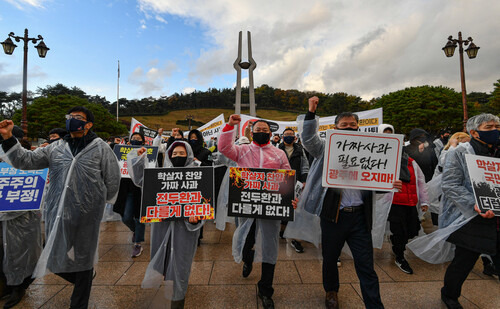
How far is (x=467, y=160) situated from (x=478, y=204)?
1.38ft

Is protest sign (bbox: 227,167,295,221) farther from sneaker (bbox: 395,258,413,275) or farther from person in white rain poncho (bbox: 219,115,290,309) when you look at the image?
sneaker (bbox: 395,258,413,275)

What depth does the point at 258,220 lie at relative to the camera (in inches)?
114

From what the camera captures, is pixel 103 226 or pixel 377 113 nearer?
pixel 103 226

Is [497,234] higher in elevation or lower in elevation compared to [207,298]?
higher

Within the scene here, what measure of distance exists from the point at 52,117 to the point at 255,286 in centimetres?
3772

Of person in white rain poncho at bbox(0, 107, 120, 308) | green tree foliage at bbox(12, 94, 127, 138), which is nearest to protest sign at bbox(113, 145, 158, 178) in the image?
person in white rain poncho at bbox(0, 107, 120, 308)

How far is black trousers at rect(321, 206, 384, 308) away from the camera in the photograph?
2324 millimetres

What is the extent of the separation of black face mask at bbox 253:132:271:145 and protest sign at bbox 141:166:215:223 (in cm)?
65


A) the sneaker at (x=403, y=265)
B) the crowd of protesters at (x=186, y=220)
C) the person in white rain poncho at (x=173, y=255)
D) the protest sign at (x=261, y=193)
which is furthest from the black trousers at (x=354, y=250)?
the sneaker at (x=403, y=265)

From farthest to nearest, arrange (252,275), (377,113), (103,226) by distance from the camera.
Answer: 1. (377,113)
2. (103,226)
3. (252,275)

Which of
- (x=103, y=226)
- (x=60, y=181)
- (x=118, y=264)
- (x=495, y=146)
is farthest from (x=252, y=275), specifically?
(x=103, y=226)

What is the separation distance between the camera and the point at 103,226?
5602mm

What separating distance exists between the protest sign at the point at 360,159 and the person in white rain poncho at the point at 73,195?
85.6 inches

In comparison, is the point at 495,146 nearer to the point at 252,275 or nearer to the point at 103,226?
the point at 252,275
